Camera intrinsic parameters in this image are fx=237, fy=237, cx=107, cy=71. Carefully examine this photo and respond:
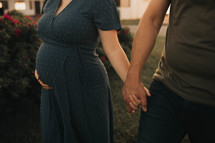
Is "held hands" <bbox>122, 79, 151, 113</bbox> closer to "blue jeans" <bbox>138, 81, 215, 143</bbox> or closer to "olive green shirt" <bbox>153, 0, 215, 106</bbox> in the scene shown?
"blue jeans" <bbox>138, 81, 215, 143</bbox>

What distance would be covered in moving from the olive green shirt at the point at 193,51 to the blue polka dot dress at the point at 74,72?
522 millimetres

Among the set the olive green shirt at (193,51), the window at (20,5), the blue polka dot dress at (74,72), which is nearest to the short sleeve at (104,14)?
the blue polka dot dress at (74,72)

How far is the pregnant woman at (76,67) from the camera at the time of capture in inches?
71.9

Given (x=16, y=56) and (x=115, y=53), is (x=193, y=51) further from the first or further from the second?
(x=16, y=56)

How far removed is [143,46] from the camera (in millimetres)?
1784

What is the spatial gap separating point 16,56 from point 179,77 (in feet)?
9.96

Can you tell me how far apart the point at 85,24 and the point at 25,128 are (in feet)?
9.12

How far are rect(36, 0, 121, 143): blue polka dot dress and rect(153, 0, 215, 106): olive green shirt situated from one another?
0.52 meters

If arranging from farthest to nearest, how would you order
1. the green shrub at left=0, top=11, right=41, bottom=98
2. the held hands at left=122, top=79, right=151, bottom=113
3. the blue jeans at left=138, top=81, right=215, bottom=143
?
the green shrub at left=0, top=11, right=41, bottom=98, the held hands at left=122, top=79, right=151, bottom=113, the blue jeans at left=138, top=81, right=215, bottom=143

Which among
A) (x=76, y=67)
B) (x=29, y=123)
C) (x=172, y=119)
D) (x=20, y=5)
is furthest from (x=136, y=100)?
(x=20, y=5)

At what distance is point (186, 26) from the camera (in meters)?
1.53

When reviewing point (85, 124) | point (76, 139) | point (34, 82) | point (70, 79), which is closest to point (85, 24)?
point (70, 79)

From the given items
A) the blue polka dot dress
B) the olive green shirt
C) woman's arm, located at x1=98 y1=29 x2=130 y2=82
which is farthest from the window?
the olive green shirt

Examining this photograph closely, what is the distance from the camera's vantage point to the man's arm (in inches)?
69.7
